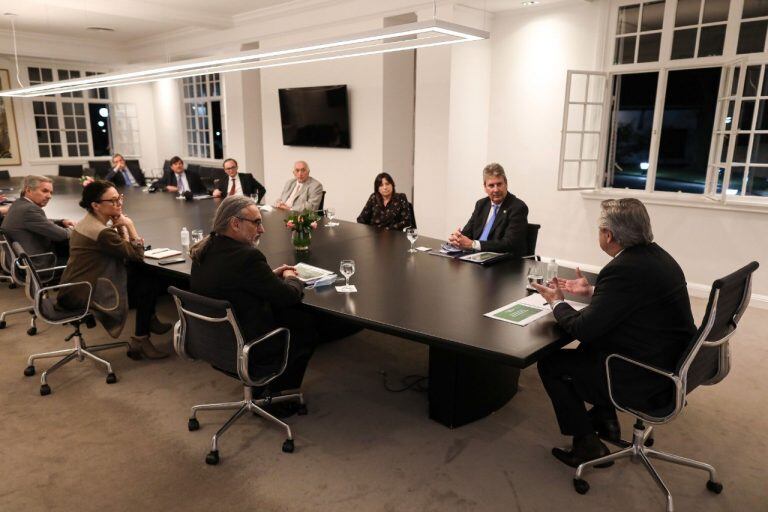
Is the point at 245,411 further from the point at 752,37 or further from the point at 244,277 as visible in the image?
the point at 752,37

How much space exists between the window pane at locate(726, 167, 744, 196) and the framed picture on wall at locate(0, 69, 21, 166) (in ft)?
37.7

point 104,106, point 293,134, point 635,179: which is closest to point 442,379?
point 635,179

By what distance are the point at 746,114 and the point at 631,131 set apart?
1.13m

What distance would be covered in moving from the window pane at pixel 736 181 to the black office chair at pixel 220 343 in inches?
184

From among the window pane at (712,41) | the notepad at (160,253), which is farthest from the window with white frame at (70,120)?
the window pane at (712,41)

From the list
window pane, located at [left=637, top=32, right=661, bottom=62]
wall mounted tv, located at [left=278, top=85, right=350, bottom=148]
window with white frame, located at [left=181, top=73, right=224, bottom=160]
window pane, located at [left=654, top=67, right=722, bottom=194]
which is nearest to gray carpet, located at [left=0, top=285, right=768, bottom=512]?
window pane, located at [left=654, top=67, right=722, bottom=194]

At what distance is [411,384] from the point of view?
3.35 meters

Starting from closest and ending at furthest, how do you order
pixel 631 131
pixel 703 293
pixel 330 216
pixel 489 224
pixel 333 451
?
pixel 333 451 < pixel 489 224 < pixel 330 216 < pixel 703 293 < pixel 631 131

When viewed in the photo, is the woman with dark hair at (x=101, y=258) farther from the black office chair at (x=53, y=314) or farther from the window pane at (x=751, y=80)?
the window pane at (x=751, y=80)

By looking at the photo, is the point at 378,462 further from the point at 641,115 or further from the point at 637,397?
the point at 641,115

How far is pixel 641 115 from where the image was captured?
5.77 m

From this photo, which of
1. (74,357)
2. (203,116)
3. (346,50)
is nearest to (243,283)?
(74,357)

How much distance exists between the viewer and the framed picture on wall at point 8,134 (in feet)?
32.8

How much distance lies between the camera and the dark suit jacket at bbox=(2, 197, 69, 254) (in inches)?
155
